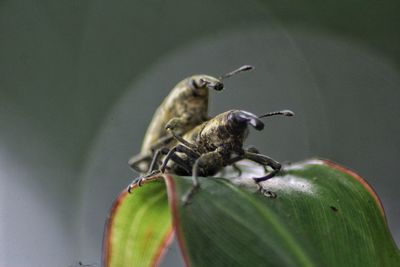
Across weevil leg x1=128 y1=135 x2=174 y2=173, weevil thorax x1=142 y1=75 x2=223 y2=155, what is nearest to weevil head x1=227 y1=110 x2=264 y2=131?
weevil thorax x1=142 y1=75 x2=223 y2=155

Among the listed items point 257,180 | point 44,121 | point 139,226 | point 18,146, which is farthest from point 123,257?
point 44,121

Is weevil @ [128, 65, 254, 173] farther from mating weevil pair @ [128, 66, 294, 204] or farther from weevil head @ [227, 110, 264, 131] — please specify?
weevil head @ [227, 110, 264, 131]

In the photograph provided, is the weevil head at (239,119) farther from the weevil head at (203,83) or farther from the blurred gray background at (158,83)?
the blurred gray background at (158,83)

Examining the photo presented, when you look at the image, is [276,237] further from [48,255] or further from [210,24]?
[210,24]

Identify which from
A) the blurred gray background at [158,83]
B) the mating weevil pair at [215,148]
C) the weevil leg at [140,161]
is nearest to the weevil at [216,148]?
the mating weevil pair at [215,148]

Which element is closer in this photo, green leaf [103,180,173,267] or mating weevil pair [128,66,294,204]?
green leaf [103,180,173,267]
